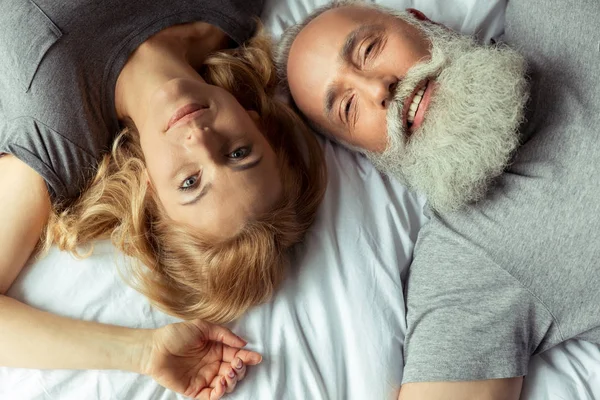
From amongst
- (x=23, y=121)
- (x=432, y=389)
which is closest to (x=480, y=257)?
(x=432, y=389)

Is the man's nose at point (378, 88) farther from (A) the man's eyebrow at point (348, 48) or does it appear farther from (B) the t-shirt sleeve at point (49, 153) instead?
(B) the t-shirt sleeve at point (49, 153)

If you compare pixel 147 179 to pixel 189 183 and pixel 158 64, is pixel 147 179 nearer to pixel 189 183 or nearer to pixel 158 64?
pixel 189 183

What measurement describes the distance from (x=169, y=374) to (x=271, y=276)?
313mm

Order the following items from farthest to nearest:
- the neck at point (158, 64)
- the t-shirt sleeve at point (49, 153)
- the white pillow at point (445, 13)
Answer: the white pillow at point (445, 13) < the neck at point (158, 64) < the t-shirt sleeve at point (49, 153)

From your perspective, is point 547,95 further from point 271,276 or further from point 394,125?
point 271,276

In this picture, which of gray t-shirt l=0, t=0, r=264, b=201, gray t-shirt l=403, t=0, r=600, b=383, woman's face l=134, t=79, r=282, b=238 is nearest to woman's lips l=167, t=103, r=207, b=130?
woman's face l=134, t=79, r=282, b=238

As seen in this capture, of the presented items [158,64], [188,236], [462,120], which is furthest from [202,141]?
[462,120]

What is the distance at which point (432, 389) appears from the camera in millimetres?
1225

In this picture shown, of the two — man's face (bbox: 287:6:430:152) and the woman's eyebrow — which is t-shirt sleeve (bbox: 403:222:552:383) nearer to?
man's face (bbox: 287:6:430:152)

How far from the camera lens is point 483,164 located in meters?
1.30

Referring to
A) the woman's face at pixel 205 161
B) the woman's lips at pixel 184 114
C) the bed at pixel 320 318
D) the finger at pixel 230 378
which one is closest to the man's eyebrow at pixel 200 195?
the woman's face at pixel 205 161

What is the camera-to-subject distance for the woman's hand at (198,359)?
1.22 m

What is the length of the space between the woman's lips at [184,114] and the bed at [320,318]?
0.36m

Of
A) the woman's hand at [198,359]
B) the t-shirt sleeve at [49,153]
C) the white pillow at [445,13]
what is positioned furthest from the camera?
the white pillow at [445,13]
